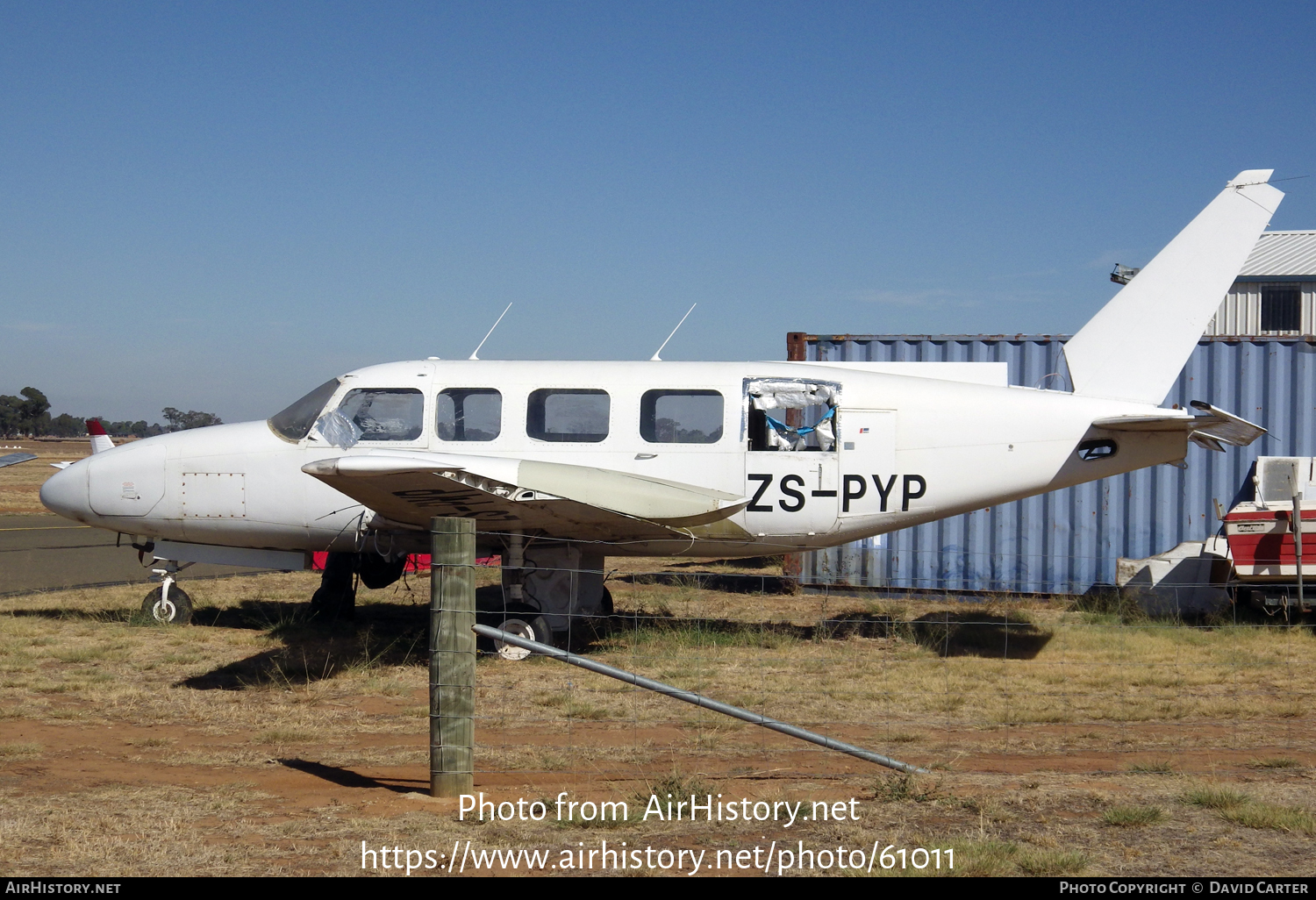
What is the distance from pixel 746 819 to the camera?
509 centimetres

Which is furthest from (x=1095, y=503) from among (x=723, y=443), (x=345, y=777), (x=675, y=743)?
(x=345, y=777)

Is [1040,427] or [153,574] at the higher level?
[1040,427]

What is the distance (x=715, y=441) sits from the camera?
10008mm

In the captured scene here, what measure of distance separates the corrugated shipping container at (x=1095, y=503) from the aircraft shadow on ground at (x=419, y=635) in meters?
1.79

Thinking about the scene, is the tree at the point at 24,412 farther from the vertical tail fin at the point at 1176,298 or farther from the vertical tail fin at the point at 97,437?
the vertical tail fin at the point at 1176,298

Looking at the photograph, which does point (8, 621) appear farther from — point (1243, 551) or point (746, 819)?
point (1243, 551)

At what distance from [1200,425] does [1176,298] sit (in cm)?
139

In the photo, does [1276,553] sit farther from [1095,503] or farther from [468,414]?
[468,414]

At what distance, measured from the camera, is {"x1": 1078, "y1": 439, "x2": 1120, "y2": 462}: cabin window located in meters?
9.73

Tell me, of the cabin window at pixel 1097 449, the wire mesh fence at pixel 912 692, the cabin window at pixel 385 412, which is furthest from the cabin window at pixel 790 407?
the cabin window at pixel 385 412

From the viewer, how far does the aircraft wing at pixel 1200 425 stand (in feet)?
29.7

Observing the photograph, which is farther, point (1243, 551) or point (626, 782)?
point (1243, 551)
